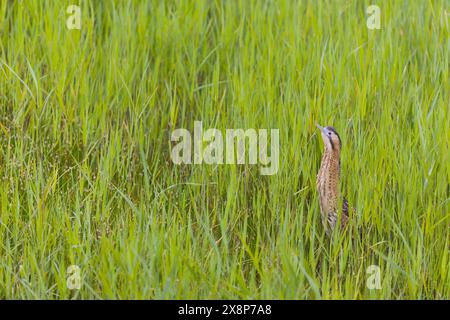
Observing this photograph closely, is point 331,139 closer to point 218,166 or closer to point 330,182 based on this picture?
point 330,182

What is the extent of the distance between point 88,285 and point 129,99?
49.4 inches

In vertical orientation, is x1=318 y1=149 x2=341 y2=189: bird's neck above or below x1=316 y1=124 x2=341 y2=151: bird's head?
below

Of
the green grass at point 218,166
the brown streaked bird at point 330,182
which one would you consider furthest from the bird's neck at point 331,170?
the green grass at point 218,166

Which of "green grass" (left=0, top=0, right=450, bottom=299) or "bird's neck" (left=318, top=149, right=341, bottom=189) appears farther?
"bird's neck" (left=318, top=149, right=341, bottom=189)

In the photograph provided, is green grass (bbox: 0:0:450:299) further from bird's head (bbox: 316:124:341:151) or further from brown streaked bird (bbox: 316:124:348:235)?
bird's head (bbox: 316:124:341:151)

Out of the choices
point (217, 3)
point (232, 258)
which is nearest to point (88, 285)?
point (232, 258)

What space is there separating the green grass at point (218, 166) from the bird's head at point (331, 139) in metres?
0.22

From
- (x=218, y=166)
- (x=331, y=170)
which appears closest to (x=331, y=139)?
(x=331, y=170)

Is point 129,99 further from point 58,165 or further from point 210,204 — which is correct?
point 210,204

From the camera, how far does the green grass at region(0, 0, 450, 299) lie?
11.1ft

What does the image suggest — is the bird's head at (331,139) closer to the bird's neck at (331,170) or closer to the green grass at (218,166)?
the bird's neck at (331,170)

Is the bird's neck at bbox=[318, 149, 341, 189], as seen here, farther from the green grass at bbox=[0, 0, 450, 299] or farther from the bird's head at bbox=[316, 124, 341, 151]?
the green grass at bbox=[0, 0, 450, 299]

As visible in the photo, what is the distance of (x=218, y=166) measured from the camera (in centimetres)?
385

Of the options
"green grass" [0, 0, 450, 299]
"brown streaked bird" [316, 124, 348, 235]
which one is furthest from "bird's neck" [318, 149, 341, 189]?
"green grass" [0, 0, 450, 299]
